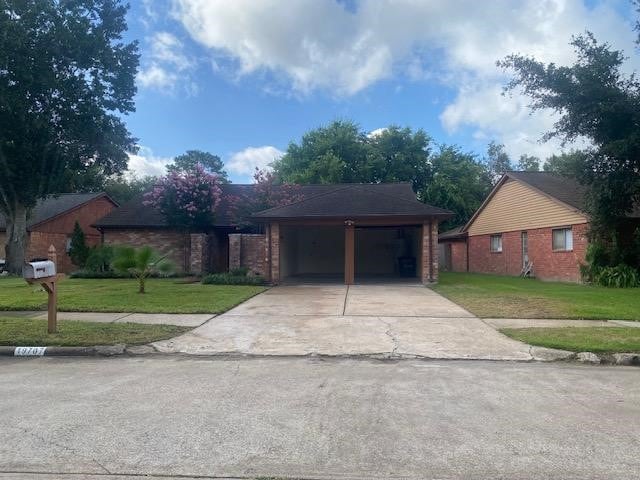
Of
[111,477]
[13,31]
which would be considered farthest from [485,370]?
[13,31]

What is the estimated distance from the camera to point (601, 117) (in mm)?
18000

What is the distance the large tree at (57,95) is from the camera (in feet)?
65.8

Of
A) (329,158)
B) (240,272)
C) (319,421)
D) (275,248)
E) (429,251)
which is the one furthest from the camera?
(329,158)

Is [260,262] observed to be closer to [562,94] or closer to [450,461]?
[562,94]

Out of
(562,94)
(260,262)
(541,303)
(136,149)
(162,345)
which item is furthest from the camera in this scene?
(136,149)

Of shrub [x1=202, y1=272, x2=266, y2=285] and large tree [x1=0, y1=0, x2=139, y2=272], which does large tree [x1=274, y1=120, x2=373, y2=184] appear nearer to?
large tree [x1=0, y1=0, x2=139, y2=272]

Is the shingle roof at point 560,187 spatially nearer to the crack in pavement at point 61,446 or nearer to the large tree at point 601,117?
the large tree at point 601,117

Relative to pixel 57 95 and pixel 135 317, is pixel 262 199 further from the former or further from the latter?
pixel 135 317

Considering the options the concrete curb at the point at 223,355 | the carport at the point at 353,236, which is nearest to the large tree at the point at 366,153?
the carport at the point at 353,236

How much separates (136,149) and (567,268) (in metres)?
20.3

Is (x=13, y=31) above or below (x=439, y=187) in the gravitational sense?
above

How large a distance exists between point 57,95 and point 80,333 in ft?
54.8

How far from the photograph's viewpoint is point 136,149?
2498cm

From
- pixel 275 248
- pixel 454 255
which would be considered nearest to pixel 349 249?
pixel 275 248
